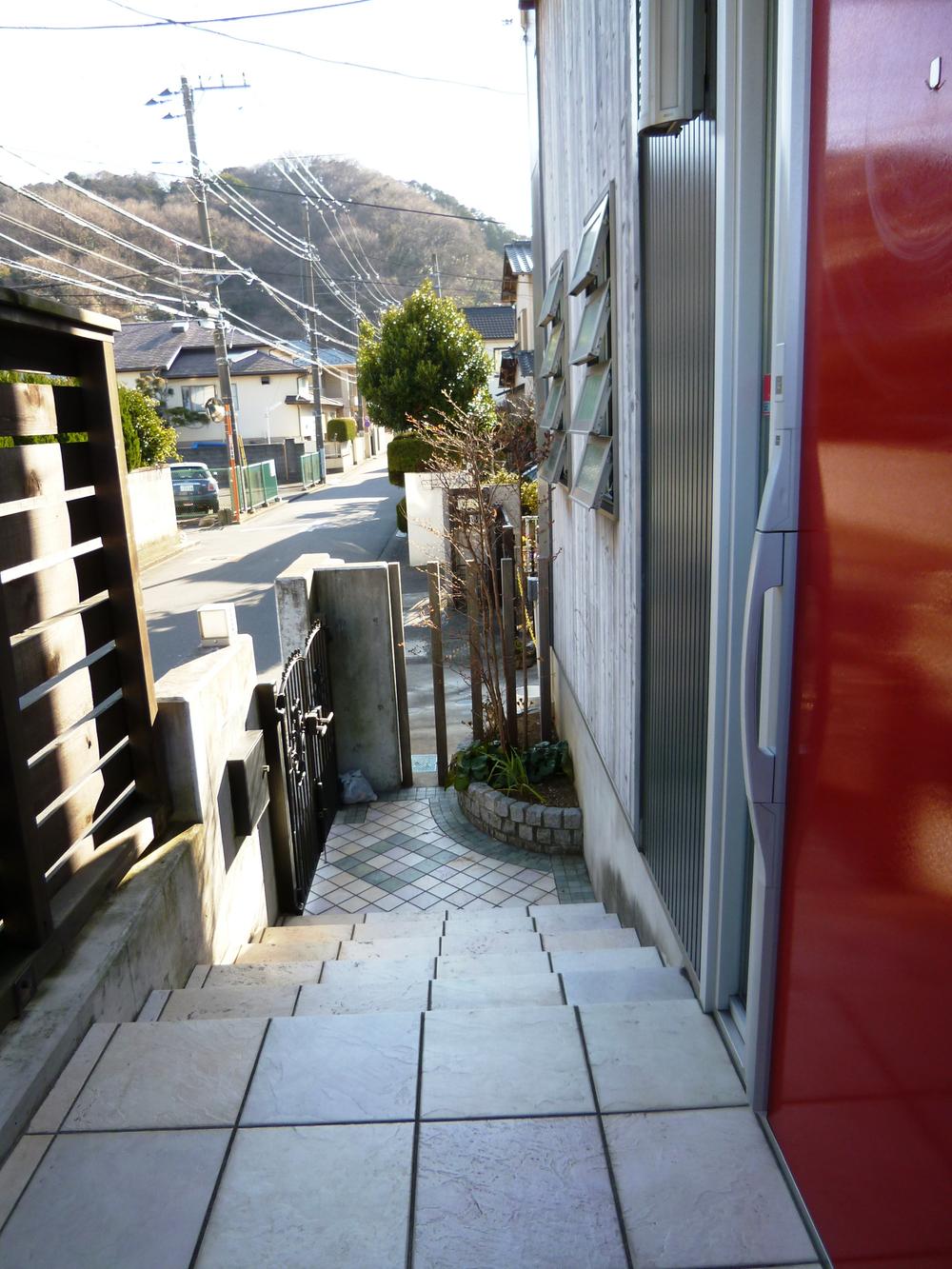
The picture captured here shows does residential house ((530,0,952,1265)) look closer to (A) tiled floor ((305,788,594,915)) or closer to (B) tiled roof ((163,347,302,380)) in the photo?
(A) tiled floor ((305,788,594,915))

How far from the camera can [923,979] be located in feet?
3.94

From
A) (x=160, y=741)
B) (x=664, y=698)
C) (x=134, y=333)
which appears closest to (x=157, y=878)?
(x=160, y=741)

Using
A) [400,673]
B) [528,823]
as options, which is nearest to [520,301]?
[400,673]

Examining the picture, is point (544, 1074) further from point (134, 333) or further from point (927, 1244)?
point (134, 333)

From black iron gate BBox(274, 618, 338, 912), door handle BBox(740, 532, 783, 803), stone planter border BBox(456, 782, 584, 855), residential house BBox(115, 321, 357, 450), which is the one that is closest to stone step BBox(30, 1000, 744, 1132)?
door handle BBox(740, 532, 783, 803)

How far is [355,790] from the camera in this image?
20.1 ft

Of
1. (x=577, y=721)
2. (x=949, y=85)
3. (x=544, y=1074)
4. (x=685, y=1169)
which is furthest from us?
(x=577, y=721)

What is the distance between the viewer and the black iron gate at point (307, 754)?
4539mm

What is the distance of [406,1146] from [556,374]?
4836 mm

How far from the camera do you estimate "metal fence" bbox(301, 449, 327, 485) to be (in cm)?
3316

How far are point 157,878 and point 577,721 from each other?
283 centimetres

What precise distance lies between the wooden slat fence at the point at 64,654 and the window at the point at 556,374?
305 cm

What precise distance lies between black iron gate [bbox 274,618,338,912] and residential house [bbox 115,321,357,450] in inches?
1319

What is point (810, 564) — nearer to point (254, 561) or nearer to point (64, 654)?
point (64, 654)
